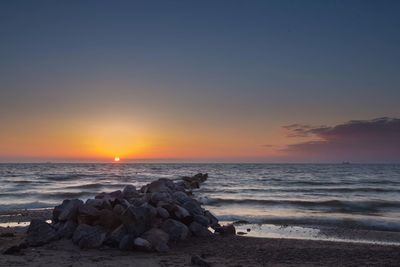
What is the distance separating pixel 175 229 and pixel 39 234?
11.2 feet

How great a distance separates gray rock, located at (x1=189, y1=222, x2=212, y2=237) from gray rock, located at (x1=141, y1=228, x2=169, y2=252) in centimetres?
143

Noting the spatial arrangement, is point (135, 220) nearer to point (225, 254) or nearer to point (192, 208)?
point (225, 254)

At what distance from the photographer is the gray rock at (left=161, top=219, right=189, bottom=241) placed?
423 inches

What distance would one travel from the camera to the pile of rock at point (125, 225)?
9.80 meters

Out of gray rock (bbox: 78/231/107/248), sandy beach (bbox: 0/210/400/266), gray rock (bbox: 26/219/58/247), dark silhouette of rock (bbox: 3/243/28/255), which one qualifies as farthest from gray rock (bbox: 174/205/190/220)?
dark silhouette of rock (bbox: 3/243/28/255)

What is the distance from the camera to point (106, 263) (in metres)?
8.20

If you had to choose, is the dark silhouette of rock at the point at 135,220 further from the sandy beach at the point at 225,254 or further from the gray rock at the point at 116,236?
the sandy beach at the point at 225,254

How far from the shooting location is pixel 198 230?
38.0 feet

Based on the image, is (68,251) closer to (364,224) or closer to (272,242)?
(272,242)

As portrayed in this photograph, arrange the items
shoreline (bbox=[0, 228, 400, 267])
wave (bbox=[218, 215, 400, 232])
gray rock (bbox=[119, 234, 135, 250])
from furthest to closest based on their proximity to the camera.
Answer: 1. wave (bbox=[218, 215, 400, 232])
2. gray rock (bbox=[119, 234, 135, 250])
3. shoreline (bbox=[0, 228, 400, 267])

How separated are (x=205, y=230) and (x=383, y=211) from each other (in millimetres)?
12738

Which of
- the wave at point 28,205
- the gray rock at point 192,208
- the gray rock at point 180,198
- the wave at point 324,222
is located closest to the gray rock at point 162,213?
the gray rock at point 192,208

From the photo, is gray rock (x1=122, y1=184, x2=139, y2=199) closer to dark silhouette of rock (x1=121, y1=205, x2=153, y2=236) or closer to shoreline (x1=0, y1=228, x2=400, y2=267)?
shoreline (x1=0, y1=228, x2=400, y2=267)

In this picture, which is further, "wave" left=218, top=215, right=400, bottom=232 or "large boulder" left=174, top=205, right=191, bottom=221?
"wave" left=218, top=215, right=400, bottom=232
